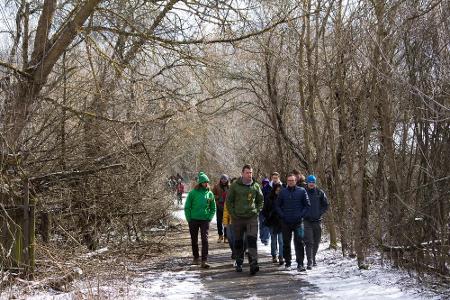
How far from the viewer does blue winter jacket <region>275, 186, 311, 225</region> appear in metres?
9.76

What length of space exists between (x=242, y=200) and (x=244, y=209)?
16cm

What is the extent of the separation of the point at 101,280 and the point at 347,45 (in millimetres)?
5421

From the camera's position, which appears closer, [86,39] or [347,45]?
[86,39]

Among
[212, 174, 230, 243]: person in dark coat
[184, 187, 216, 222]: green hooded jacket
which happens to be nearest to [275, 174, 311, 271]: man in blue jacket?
[184, 187, 216, 222]: green hooded jacket

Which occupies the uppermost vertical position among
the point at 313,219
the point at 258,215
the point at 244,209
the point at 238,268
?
the point at 244,209

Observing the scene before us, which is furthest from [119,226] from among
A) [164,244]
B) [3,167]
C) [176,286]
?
[3,167]

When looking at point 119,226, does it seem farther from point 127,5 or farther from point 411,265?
point 411,265

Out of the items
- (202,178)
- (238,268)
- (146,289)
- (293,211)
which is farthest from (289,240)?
(146,289)

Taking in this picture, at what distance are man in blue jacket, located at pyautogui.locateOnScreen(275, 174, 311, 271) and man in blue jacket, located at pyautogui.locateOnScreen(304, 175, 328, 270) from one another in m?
0.29

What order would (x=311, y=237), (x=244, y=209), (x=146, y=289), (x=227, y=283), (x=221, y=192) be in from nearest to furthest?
(x=146, y=289) < (x=227, y=283) < (x=244, y=209) < (x=311, y=237) < (x=221, y=192)

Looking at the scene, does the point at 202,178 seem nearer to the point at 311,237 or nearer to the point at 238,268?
the point at 238,268

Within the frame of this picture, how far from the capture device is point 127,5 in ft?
28.4

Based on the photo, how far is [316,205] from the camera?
10219mm

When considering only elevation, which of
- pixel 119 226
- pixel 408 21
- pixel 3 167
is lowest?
pixel 119 226
